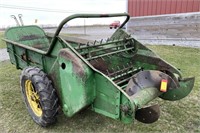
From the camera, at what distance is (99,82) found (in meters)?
2.12

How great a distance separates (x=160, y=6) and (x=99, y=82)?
7.08m

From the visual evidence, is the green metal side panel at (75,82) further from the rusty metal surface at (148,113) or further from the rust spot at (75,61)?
the rusty metal surface at (148,113)

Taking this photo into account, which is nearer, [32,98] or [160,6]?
[32,98]

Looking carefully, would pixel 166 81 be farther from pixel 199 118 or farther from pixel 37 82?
pixel 37 82

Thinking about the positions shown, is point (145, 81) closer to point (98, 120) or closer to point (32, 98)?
point (98, 120)

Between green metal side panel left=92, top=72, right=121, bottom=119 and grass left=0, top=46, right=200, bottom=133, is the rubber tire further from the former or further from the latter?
green metal side panel left=92, top=72, right=121, bottom=119

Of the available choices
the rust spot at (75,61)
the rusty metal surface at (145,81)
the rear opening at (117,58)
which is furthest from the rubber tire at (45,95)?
the rusty metal surface at (145,81)

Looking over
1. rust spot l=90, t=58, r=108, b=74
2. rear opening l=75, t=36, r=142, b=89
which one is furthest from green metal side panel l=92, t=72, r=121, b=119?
rust spot l=90, t=58, r=108, b=74

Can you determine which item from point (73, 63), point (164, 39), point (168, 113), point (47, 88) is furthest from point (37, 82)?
point (164, 39)

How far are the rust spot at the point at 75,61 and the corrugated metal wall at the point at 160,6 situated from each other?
668 centimetres

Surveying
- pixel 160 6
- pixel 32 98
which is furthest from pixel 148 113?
pixel 160 6

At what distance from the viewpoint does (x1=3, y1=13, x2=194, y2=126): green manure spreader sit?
2.03m

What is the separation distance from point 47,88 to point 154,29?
732 centimetres

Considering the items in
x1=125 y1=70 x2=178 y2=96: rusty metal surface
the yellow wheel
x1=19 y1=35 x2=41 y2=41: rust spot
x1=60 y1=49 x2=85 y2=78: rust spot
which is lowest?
the yellow wheel
